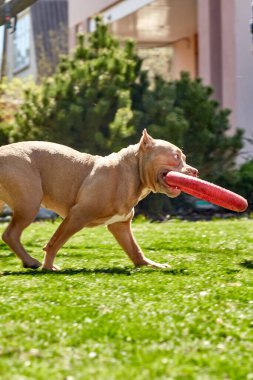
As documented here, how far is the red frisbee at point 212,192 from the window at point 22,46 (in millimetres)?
39616

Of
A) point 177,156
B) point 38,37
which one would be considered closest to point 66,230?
point 177,156

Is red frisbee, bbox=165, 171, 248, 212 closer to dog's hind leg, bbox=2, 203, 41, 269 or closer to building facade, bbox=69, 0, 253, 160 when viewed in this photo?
dog's hind leg, bbox=2, 203, 41, 269

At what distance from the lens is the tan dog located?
8.38 m

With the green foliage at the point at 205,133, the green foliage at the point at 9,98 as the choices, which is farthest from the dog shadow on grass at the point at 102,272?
the green foliage at the point at 9,98

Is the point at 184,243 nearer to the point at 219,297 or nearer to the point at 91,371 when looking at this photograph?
the point at 219,297

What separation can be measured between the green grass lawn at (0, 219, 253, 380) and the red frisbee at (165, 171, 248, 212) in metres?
0.59

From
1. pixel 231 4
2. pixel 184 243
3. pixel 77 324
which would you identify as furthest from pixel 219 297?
pixel 231 4

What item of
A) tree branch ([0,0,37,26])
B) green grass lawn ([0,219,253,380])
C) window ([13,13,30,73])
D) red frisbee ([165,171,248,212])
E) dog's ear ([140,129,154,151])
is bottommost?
green grass lawn ([0,219,253,380])

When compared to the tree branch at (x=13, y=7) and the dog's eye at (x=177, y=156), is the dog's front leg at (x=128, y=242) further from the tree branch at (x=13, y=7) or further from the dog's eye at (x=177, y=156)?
the tree branch at (x=13, y=7)

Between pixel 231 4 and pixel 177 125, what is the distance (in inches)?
→ 254

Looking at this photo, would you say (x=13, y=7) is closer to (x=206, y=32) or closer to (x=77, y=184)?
(x=77, y=184)

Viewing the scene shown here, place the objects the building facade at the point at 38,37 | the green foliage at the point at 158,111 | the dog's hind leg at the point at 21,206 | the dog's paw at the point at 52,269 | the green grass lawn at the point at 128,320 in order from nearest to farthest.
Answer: the green grass lawn at the point at 128,320 < the dog's hind leg at the point at 21,206 < the dog's paw at the point at 52,269 < the green foliage at the point at 158,111 < the building facade at the point at 38,37

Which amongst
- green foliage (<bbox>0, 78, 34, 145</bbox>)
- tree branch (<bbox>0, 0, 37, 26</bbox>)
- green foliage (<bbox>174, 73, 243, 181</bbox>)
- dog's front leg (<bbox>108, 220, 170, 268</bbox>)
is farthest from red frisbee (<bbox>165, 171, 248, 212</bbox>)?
green foliage (<bbox>0, 78, 34, 145</bbox>)

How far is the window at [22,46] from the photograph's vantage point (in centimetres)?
4806
